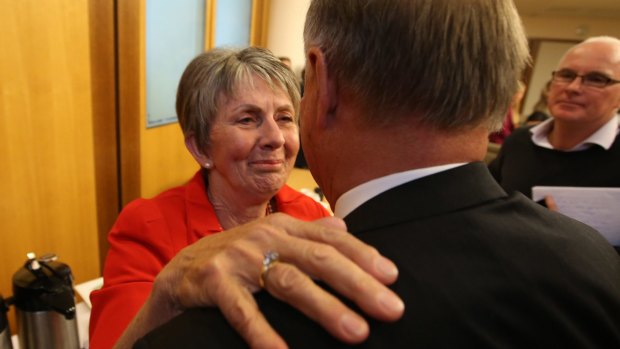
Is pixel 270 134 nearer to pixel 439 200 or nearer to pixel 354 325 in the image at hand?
pixel 439 200

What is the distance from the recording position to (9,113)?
1.83 metres

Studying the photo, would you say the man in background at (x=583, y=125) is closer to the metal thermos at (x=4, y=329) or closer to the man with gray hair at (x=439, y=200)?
the man with gray hair at (x=439, y=200)

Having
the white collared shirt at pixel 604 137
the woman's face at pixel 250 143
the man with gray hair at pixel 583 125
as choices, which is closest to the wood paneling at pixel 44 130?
the woman's face at pixel 250 143

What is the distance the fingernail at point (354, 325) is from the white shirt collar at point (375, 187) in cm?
21

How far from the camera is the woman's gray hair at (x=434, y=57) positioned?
Answer: 1.89 ft

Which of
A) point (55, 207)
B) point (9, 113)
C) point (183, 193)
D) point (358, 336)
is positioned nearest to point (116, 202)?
point (55, 207)

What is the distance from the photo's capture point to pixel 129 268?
43.1 inches

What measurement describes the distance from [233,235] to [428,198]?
30 cm

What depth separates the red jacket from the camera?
1.04 meters

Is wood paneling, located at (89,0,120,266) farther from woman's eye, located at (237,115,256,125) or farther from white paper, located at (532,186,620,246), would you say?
white paper, located at (532,186,620,246)

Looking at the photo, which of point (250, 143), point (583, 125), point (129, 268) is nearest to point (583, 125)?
point (583, 125)

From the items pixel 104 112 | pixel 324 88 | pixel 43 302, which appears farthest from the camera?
pixel 104 112

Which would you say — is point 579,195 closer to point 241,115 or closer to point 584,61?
point 584,61

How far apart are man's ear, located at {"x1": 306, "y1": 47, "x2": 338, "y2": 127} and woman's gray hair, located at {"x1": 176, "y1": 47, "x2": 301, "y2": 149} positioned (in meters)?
0.61
